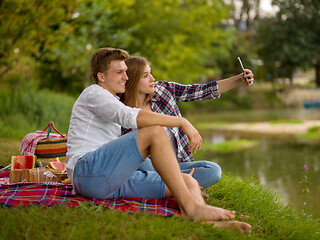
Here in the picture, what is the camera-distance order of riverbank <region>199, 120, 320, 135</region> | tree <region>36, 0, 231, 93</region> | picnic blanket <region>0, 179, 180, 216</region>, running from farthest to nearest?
riverbank <region>199, 120, 320, 135</region>
tree <region>36, 0, 231, 93</region>
picnic blanket <region>0, 179, 180, 216</region>

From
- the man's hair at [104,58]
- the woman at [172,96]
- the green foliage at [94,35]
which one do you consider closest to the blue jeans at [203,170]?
the woman at [172,96]

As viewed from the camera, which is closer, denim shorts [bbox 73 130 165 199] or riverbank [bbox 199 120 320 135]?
denim shorts [bbox 73 130 165 199]

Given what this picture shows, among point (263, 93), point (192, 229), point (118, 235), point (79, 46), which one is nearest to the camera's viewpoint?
point (118, 235)

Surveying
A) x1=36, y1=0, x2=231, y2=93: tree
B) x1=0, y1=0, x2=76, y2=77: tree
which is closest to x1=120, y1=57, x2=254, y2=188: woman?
x1=0, y1=0, x2=76, y2=77: tree

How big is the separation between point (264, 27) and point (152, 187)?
20.9 m

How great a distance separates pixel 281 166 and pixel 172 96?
415 centimetres

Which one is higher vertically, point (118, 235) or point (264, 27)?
point (264, 27)

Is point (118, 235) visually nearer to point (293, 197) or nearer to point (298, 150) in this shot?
point (293, 197)

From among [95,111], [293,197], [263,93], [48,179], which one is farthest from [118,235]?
[263,93]

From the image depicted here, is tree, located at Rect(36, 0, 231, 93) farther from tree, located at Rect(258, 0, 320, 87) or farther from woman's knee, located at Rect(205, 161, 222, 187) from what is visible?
tree, located at Rect(258, 0, 320, 87)

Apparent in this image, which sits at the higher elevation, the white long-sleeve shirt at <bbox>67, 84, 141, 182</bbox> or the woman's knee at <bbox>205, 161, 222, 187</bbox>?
the white long-sleeve shirt at <bbox>67, 84, 141, 182</bbox>

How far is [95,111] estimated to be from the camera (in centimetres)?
233

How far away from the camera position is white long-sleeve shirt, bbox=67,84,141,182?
2279 millimetres

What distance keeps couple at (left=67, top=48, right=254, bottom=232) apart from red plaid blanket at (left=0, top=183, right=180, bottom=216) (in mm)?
48
